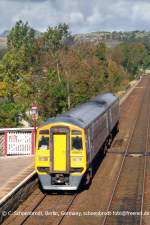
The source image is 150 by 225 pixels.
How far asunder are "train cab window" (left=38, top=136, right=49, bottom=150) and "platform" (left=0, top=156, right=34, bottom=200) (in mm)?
1543

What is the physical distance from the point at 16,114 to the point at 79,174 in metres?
15.3

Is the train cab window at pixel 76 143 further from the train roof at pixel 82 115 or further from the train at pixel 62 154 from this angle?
the train roof at pixel 82 115

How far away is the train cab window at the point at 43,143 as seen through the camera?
17.8 metres

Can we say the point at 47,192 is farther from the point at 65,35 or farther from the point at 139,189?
the point at 65,35

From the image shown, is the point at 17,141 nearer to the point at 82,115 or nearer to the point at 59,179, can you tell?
the point at 82,115

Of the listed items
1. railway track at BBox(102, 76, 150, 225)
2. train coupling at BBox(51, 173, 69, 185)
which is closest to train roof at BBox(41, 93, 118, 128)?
train coupling at BBox(51, 173, 69, 185)

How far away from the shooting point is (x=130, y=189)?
18.7 metres

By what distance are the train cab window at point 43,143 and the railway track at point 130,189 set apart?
9.80ft

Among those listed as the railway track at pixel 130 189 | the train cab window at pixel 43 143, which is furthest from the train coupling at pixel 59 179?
the railway track at pixel 130 189

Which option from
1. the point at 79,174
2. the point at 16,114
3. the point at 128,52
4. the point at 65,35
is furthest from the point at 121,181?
the point at 128,52

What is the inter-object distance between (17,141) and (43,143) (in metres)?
6.18

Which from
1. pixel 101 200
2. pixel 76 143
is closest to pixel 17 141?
pixel 76 143

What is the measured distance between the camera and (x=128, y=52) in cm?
15325

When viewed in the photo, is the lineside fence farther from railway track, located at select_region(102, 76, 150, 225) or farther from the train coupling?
the train coupling
